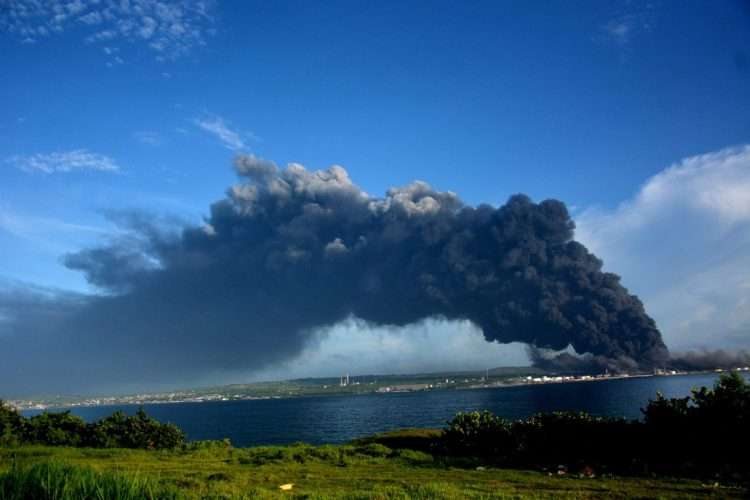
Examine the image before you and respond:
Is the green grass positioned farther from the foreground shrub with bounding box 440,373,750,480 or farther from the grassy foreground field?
the foreground shrub with bounding box 440,373,750,480

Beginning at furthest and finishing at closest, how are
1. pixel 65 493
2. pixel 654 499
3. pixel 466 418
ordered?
1. pixel 466 418
2. pixel 654 499
3. pixel 65 493

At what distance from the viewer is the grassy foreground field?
968 cm

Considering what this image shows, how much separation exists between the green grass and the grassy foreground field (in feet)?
0.11

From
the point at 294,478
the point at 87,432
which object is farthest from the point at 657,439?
the point at 87,432

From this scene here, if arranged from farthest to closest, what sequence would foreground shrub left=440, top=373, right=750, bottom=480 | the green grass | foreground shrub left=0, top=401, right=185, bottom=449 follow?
foreground shrub left=0, top=401, right=185, bottom=449, foreground shrub left=440, top=373, right=750, bottom=480, the green grass

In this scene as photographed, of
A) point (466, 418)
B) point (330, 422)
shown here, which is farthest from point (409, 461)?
point (330, 422)

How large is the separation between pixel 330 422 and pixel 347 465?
4663 inches

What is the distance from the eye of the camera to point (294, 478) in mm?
26062

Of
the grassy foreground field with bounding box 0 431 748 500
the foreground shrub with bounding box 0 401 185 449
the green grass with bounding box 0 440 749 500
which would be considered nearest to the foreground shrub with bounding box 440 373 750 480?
the grassy foreground field with bounding box 0 431 748 500

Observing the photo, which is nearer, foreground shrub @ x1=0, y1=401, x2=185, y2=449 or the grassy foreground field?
the grassy foreground field

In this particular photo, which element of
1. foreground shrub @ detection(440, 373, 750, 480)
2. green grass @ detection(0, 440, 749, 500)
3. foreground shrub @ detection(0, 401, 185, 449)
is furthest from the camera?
foreground shrub @ detection(0, 401, 185, 449)

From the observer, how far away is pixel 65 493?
9.27 meters

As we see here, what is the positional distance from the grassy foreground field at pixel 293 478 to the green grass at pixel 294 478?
0.03 meters

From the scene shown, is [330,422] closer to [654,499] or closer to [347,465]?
[347,465]
